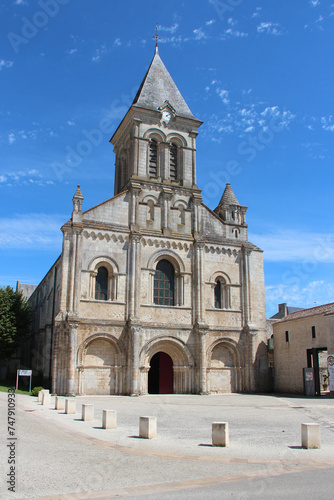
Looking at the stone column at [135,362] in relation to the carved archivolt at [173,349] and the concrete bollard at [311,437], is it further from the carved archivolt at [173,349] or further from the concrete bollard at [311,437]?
the concrete bollard at [311,437]

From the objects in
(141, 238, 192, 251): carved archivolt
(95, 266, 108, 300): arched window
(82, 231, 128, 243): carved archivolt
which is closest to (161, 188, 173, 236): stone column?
(141, 238, 192, 251): carved archivolt

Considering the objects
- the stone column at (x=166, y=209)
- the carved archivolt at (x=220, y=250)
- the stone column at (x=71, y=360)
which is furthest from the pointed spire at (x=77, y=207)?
the carved archivolt at (x=220, y=250)

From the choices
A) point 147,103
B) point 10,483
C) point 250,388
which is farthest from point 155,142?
point 10,483

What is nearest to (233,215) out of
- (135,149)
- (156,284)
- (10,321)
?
(156,284)

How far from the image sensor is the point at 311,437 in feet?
37.1

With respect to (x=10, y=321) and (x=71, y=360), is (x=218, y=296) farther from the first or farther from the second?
(x=10, y=321)

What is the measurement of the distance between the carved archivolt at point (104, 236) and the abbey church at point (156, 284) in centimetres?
7

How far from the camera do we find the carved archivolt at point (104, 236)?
1219 inches

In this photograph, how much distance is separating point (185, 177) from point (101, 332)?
565 inches

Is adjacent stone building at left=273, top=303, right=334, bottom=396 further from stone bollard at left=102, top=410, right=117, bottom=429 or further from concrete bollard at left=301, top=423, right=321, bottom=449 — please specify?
stone bollard at left=102, top=410, right=117, bottom=429

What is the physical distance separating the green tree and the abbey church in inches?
80.7

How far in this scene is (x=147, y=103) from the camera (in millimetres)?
36281

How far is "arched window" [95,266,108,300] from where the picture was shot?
102ft

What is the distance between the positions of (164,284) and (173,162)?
10.4m
